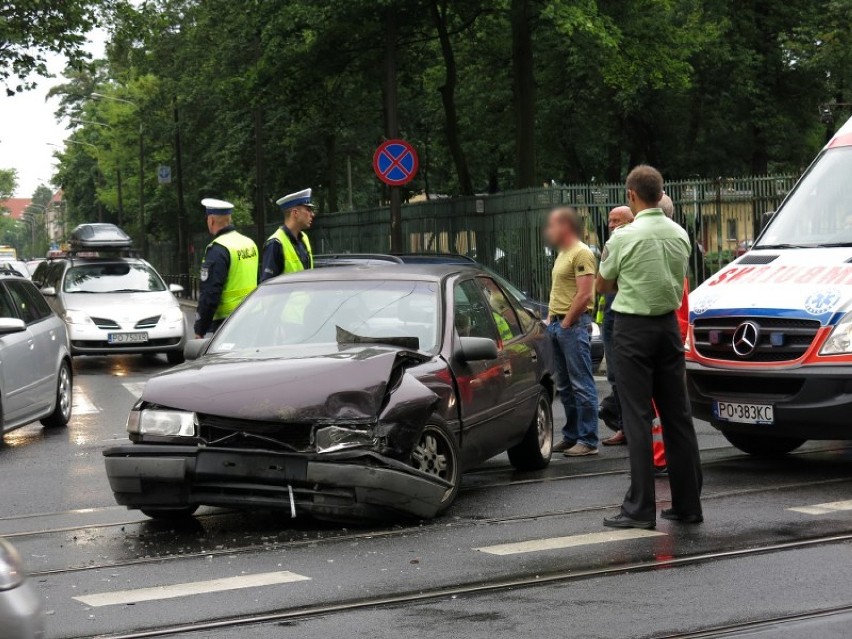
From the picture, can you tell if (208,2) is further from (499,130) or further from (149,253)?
(149,253)

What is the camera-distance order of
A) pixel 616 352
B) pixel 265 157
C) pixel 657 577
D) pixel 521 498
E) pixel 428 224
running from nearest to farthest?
pixel 657 577 < pixel 616 352 < pixel 521 498 < pixel 428 224 < pixel 265 157

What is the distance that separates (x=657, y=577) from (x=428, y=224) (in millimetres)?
24979

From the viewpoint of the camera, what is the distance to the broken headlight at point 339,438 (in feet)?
25.1

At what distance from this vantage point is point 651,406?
25.6ft

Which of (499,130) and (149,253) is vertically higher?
(499,130)

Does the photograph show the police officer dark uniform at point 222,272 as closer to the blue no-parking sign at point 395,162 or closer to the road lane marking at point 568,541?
the road lane marking at point 568,541

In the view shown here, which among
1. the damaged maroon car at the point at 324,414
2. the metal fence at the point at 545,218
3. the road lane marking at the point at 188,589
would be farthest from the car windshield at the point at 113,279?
the road lane marking at the point at 188,589

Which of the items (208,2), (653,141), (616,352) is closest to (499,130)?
(653,141)

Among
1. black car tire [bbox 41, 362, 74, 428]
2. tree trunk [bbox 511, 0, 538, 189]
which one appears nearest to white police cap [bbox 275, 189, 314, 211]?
black car tire [bbox 41, 362, 74, 428]

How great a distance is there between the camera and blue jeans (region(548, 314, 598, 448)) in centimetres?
1085

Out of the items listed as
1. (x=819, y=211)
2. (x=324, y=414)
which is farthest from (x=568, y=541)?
(x=819, y=211)

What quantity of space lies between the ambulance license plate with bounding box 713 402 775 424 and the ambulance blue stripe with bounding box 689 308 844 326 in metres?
0.59

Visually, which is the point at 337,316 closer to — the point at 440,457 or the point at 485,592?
the point at 440,457

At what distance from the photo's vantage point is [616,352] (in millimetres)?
7836
